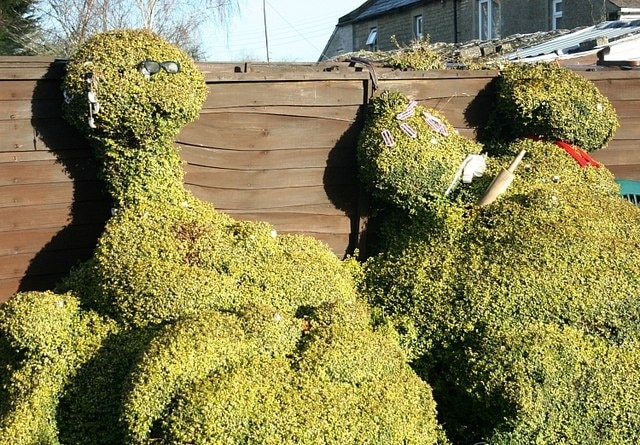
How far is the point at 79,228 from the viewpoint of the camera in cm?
437

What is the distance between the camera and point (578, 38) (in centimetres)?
1037

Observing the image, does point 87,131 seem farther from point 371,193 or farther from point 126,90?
point 371,193

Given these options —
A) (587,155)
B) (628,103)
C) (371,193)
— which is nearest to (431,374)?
(371,193)

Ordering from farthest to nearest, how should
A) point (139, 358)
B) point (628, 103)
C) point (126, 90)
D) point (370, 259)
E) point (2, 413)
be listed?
1. point (628, 103)
2. point (370, 259)
3. point (126, 90)
4. point (2, 413)
5. point (139, 358)

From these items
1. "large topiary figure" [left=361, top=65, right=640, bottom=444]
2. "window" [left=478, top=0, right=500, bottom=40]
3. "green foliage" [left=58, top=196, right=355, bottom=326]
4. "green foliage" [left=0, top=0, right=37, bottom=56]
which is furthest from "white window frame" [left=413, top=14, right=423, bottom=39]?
"green foliage" [left=58, top=196, right=355, bottom=326]

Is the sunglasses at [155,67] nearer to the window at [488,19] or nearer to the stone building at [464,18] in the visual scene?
the stone building at [464,18]

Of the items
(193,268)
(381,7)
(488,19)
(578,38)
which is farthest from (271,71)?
(381,7)

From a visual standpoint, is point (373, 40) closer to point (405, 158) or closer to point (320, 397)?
point (405, 158)

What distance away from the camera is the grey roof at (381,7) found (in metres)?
23.0

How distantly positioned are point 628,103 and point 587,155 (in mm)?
814

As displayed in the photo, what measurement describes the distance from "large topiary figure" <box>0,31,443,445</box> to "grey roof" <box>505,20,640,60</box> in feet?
18.0

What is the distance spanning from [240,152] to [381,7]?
21878 mm

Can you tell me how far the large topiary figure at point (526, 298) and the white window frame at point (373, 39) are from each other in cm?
2086

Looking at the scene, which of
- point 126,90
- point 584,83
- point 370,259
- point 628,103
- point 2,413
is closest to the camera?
point 2,413
